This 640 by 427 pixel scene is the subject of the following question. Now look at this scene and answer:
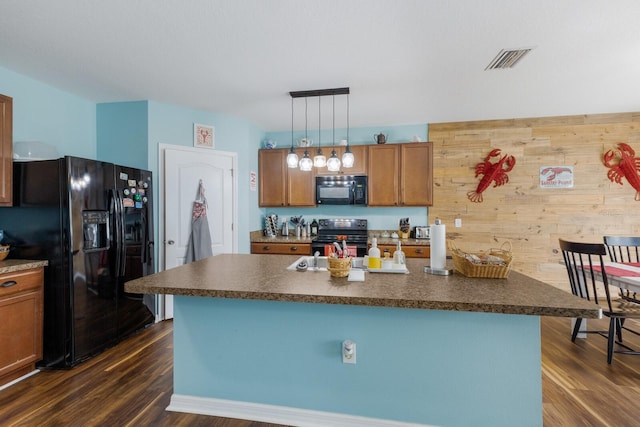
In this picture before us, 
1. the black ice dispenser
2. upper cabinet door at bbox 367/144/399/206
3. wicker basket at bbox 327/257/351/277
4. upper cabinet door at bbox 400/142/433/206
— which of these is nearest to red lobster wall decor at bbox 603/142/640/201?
upper cabinet door at bbox 400/142/433/206

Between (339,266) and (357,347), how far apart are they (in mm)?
452

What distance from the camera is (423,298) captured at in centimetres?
131

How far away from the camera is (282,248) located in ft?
12.8

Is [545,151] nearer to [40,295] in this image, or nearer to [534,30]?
[534,30]

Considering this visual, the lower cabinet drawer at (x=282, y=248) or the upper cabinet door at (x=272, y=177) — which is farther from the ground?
the upper cabinet door at (x=272, y=177)

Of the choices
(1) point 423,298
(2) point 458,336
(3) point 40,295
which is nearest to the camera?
(1) point 423,298

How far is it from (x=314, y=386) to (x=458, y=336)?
84 cm

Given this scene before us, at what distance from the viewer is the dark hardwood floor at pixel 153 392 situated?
175 centimetres

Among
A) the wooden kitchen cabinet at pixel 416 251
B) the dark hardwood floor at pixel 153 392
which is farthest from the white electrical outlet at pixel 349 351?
the wooden kitchen cabinet at pixel 416 251

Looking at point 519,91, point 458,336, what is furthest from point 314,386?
point 519,91

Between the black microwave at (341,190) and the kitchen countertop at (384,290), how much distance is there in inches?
86.1

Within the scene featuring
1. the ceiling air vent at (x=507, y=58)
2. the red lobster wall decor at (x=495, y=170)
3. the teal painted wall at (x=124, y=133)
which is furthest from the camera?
the red lobster wall decor at (x=495, y=170)

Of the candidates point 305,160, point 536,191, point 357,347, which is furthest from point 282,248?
point 536,191

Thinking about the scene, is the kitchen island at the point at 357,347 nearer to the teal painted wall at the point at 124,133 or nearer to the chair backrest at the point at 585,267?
the chair backrest at the point at 585,267
